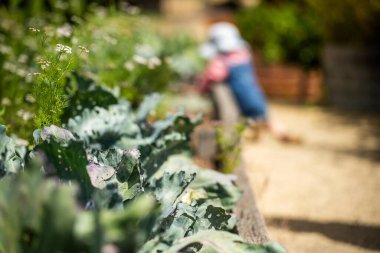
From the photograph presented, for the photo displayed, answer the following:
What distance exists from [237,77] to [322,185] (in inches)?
97.0

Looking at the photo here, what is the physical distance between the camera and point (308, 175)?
5.16 metres

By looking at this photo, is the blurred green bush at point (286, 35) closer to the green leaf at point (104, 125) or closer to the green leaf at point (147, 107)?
the green leaf at point (147, 107)

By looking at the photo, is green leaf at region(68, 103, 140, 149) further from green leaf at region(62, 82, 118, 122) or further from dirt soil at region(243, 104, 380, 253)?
dirt soil at region(243, 104, 380, 253)

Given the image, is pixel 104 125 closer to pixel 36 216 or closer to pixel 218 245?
Result: pixel 218 245

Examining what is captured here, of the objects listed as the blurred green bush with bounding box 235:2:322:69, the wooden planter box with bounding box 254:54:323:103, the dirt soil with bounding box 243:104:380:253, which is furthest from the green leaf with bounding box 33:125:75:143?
the blurred green bush with bounding box 235:2:322:69

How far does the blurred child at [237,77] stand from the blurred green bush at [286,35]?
3.31 metres

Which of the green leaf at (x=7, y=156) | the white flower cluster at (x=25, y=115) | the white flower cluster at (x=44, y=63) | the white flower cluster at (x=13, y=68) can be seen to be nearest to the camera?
the green leaf at (x=7, y=156)

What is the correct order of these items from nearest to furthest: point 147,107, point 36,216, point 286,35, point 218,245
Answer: point 36,216, point 218,245, point 147,107, point 286,35

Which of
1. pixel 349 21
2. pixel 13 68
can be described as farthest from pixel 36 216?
pixel 349 21

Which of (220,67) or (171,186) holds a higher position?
(171,186)

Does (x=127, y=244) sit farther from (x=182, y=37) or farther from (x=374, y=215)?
(x=182, y=37)

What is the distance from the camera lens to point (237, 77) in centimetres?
701

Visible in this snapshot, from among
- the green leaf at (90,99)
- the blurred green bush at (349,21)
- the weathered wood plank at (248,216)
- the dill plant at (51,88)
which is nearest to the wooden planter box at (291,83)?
the blurred green bush at (349,21)

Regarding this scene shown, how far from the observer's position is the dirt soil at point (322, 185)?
3639 millimetres
